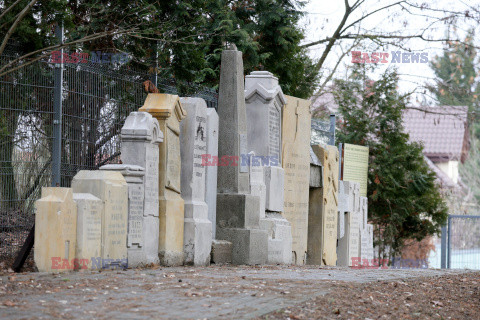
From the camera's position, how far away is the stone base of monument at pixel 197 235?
39.3 ft

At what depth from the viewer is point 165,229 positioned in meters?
11.5

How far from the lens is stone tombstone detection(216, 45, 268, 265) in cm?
1298

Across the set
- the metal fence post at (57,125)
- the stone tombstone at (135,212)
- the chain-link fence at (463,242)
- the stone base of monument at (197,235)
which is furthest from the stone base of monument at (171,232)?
the chain-link fence at (463,242)

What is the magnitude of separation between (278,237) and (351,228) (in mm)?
5261

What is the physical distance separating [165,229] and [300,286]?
285cm

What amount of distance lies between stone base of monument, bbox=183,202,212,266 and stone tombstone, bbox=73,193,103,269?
7.07 feet

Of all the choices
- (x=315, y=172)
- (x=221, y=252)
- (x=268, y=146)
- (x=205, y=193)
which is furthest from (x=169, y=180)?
(x=315, y=172)

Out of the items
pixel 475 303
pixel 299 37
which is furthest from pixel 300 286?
pixel 299 37

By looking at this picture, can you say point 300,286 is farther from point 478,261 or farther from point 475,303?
point 478,261

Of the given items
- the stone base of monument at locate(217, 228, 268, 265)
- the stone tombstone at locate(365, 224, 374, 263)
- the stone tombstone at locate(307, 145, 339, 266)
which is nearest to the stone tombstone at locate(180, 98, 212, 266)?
the stone base of monument at locate(217, 228, 268, 265)

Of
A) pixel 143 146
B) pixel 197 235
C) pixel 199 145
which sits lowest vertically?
pixel 197 235

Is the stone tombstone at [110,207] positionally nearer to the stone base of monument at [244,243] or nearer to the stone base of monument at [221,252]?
the stone base of monument at [221,252]

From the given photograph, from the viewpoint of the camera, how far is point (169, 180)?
11586 millimetres

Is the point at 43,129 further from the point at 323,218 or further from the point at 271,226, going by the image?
the point at 323,218
